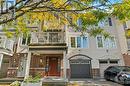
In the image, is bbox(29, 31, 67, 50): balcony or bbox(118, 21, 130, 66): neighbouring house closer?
bbox(29, 31, 67, 50): balcony

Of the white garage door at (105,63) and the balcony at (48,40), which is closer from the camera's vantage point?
the balcony at (48,40)

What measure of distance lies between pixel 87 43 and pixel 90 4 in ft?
44.1

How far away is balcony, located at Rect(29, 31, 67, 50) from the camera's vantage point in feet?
55.5

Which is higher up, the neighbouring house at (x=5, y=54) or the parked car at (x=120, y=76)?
the neighbouring house at (x=5, y=54)

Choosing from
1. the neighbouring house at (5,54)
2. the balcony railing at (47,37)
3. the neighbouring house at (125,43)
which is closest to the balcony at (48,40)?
the balcony railing at (47,37)

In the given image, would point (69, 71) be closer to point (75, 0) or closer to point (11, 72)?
point (11, 72)

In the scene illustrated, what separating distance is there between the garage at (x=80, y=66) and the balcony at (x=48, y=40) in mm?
3602

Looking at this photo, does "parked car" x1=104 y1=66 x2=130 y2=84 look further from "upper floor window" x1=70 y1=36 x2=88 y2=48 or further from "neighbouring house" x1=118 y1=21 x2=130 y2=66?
"upper floor window" x1=70 y1=36 x2=88 y2=48

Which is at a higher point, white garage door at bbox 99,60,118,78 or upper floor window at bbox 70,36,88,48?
upper floor window at bbox 70,36,88,48

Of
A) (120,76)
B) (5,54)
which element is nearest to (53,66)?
(5,54)

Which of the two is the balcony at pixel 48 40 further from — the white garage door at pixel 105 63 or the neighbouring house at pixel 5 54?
the white garage door at pixel 105 63

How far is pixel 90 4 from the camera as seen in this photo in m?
7.97

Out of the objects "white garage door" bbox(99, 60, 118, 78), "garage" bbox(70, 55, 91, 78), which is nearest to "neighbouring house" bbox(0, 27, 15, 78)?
"garage" bbox(70, 55, 91, 78)

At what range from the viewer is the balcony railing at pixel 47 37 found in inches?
698
